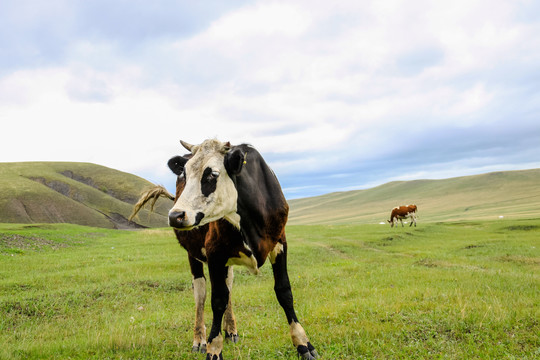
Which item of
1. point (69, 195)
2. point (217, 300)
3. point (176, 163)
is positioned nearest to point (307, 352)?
point (217, 300)

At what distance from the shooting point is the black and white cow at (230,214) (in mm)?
4793

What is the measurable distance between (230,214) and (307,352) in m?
2.59

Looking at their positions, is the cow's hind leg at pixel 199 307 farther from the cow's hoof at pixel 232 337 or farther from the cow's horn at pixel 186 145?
the cow's horn at pixel 186 145

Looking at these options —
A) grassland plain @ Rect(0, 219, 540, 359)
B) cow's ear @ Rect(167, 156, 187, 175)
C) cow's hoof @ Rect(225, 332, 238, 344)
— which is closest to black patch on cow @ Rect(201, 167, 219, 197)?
cow's ear @ Rect(167, 156, 187, 175)

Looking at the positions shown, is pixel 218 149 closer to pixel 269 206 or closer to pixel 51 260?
pixel 269 206

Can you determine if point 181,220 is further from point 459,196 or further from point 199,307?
point 459,196

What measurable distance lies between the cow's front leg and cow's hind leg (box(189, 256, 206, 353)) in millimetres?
956

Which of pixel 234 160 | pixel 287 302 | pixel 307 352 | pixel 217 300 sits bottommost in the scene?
pixel 307 352

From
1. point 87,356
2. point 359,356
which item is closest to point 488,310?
point 359,356

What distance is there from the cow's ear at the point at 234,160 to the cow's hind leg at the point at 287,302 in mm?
1800

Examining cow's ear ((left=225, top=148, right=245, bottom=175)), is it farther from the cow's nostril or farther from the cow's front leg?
the cow's front leg

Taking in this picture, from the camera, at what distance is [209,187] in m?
4.86

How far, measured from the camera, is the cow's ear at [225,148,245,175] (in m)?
4.98

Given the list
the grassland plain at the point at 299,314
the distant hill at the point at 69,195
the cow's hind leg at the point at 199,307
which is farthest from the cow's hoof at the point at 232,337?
the distant hill at the point at 69,195
